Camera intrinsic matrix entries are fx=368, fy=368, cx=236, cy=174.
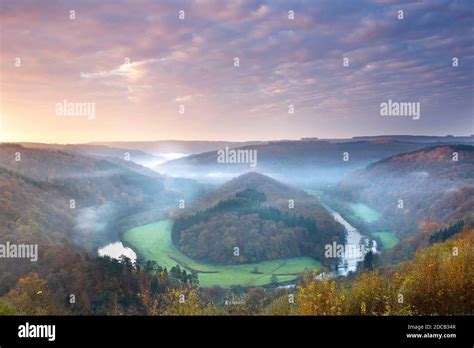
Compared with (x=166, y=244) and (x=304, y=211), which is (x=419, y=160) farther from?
(x=166, y=244)

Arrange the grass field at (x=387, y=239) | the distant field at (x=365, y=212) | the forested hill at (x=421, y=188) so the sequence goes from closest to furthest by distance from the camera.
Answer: the forested hill at (x=421, y=188), the grass field at (x=387, y=239), the distant field at (x=365, y=212)

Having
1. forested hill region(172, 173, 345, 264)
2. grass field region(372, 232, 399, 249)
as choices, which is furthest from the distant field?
forested hill region(172, 173, 345, 264)

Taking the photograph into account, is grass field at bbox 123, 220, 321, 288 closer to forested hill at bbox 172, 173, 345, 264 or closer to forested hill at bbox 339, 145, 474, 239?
forested hill at bbox 172, 173, 345, 264

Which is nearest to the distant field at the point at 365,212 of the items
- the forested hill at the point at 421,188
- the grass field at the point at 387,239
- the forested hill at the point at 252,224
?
the forested hill at the point at 421,188

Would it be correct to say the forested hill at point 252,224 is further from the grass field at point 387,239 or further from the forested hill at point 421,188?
the forested hill at point 421,188

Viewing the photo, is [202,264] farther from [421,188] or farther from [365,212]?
[421,188]

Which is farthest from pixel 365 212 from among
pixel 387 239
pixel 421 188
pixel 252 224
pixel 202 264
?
pixel 202 264
